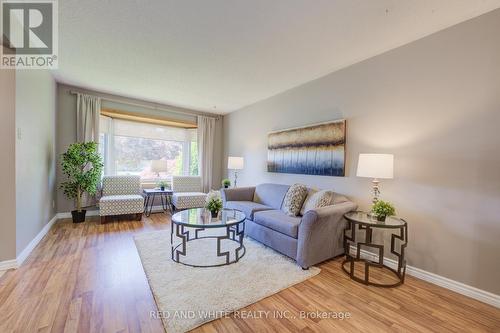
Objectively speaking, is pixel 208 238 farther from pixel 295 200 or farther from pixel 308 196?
pixel 308 196

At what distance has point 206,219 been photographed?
2734 millimetres

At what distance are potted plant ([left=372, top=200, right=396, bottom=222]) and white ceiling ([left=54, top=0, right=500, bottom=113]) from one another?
5.92 feet

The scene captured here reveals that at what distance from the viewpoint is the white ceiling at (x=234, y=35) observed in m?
1.91

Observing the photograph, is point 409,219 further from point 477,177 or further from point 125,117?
point 125,117

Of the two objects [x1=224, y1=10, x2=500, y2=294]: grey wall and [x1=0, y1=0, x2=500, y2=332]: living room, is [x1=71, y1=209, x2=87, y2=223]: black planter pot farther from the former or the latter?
[x1=224, y1=10, x2=500, y2=294]: grey wall

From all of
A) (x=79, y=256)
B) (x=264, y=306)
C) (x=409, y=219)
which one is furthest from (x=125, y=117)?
(x=409, y=219)

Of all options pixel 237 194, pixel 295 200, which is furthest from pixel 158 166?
pixel 295 200

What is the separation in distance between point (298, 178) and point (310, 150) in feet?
1.86

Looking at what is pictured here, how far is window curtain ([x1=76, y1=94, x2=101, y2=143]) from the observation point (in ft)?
13.9

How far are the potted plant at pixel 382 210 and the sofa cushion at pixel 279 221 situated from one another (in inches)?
33.7

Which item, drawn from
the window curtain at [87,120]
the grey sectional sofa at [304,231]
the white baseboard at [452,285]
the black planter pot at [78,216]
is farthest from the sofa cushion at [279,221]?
the window curtain at [87,120]

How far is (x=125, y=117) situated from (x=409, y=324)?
18.7ft

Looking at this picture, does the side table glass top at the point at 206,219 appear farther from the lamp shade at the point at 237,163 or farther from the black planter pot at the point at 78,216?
the black planter pot at the point at 78,216

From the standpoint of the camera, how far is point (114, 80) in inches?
146
